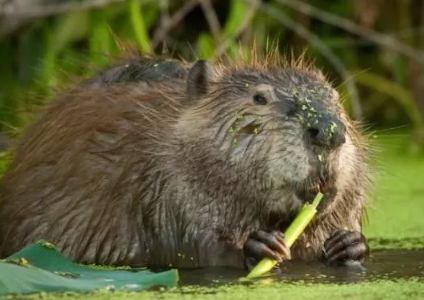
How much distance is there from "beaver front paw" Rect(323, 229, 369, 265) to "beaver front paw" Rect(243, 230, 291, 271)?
1.04 feet

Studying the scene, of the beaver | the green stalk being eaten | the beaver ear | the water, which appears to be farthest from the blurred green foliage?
the green stalk being eaten

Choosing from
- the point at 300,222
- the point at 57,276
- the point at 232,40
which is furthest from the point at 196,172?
the point at 232,40

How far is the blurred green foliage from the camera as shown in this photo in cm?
691

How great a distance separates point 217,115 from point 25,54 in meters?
2.70

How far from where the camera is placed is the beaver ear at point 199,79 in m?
4.80

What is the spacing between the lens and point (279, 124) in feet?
14.6

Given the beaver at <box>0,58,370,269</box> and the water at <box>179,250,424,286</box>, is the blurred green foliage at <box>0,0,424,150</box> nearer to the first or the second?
the beaver at <box>0,58,370,269</box>

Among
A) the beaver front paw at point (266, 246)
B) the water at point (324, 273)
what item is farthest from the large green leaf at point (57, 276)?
the beaver front paw at point (266, 246)

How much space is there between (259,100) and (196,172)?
0.30m

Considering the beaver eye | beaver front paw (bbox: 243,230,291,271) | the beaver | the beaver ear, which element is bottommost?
beaver front paw (bbox: 243,230,291,271)

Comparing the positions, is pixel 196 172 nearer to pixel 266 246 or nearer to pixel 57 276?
pixel 266 246

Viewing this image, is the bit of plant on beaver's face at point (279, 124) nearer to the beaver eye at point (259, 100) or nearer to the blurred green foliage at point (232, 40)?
the beaver eye at point (259, 100)

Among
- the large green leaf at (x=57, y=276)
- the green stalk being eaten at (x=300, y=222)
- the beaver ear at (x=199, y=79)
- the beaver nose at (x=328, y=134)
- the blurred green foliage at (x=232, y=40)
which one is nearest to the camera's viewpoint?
the large green leaf at (x=57, y=276)

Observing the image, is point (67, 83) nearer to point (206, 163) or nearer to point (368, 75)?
point (206, 163)
